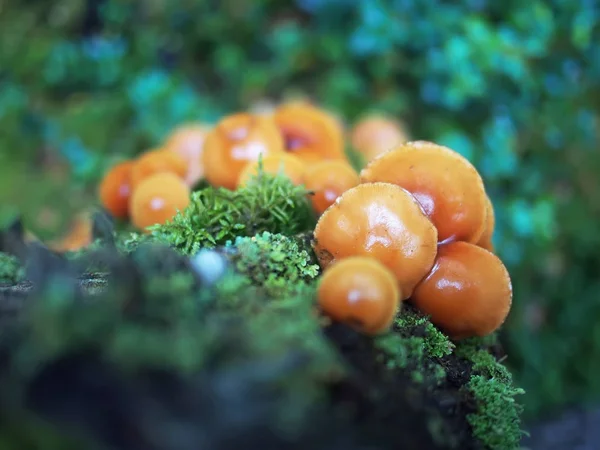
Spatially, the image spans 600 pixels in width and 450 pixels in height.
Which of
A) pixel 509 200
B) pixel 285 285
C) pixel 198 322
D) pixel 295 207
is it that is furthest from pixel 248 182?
pixel 509 200

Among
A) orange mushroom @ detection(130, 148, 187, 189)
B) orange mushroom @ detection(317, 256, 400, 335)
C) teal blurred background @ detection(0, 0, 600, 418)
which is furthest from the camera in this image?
teal blurred background @ detection(0, 0, 600, 418)

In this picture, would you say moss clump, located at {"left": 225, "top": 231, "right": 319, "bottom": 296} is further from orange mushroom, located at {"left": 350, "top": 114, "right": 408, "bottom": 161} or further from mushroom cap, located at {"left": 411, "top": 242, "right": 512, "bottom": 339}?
orange mushroom, located at {"left": 350, "top": 114, "right": 408, "bottom": 161}

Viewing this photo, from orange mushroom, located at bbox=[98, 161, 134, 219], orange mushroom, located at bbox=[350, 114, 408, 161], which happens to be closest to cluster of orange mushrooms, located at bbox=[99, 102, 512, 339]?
orange mushroom, located at bbox=[98, 161, 134, 219]

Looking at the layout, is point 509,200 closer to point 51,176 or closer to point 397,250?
point 397,250

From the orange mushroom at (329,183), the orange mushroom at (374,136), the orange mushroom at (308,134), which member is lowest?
the orange mushroom at (329,183)

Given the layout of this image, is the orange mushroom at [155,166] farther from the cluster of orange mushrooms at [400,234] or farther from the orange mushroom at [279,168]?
the orange mushroom at [279,168]

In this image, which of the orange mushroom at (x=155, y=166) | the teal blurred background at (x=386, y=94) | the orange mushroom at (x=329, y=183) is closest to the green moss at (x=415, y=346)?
the orange mushroom at (x=329, y=183)
